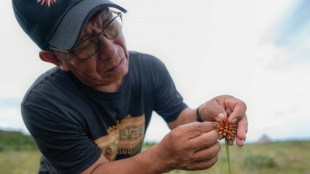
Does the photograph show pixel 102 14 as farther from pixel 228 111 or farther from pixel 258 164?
pixel 258 164

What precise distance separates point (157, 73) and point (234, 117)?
1.17m

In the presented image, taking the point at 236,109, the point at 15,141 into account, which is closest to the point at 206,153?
the point at 236,109

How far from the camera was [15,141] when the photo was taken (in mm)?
7715

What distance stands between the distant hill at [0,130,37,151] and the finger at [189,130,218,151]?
23.9ft

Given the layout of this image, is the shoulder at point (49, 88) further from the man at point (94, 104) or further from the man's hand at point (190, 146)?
the man's hand at point (190, 146)

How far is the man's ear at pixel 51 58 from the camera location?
2121mm

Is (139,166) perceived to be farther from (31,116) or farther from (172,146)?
(31,116)

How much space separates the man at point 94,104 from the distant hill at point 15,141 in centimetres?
585

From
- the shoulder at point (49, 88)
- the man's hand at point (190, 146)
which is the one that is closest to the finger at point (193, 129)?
the man's hand at point (190, 146)

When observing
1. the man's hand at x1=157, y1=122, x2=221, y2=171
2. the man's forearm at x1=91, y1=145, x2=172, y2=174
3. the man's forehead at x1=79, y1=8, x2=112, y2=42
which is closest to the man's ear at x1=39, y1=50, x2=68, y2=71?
the man's forehead at x1=79, y1=8, x2=112, y2=42

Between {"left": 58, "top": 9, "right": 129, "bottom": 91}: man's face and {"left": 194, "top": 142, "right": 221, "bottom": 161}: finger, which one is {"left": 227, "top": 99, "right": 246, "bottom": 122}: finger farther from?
{"left": 58, "top": 9, "right": 129, "bottom": 91}: man's face

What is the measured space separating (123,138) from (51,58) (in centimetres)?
103

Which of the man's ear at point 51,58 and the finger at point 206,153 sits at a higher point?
the man's ear at point 51,58

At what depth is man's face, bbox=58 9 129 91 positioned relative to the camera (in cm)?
194
